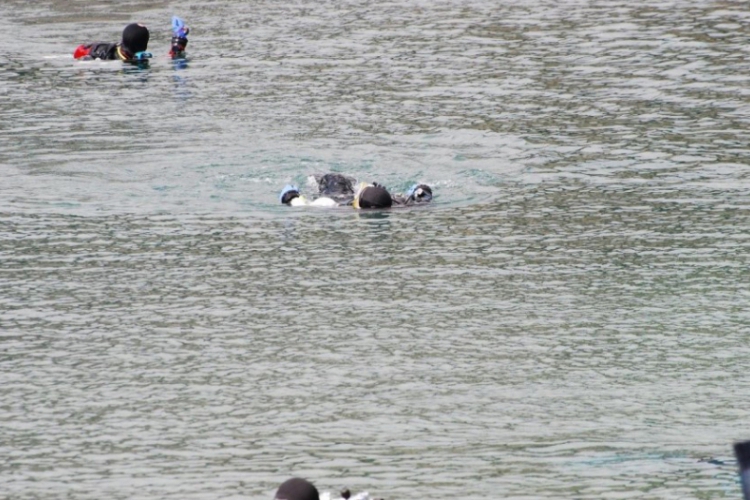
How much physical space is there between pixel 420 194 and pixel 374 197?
65 centimetres

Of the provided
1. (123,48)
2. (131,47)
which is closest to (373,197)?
(131,47)

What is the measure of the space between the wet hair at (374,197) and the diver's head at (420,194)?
0.40 meters

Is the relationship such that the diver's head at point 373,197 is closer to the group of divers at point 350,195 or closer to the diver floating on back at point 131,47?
the group of divers at point 350,195

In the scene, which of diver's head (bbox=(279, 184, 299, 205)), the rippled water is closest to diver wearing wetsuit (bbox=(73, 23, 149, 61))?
the rippled water

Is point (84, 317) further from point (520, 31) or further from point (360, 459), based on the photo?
point (520, 31)

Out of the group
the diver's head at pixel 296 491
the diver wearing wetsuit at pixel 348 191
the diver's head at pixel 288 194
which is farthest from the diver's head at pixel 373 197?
the diver's head at pixel 296 491

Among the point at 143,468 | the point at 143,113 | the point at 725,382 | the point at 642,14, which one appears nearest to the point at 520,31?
the point at 642,14

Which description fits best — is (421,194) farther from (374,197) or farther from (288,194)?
(288,194)

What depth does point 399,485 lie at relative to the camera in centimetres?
1054

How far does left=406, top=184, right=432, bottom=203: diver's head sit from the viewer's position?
19.2 meters

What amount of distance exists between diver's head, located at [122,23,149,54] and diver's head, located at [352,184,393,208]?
466 inches

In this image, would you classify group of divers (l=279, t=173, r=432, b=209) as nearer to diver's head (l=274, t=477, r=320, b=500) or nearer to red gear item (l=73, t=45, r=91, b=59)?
diver's head (l=274, t=477, r=320, b=500)

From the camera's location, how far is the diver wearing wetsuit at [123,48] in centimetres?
2952

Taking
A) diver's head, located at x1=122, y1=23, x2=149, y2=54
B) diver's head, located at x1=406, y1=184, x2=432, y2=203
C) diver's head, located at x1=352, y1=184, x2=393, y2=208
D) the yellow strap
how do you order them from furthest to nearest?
the yellow strap < diver's head, located at x1=122, y1=23, x2=149, y2=54 < diver's head, located at x1=406, y1=184, x2=432, y2=203 < diver's head, located at x1=352, y1=184, x2=393, y2=208
